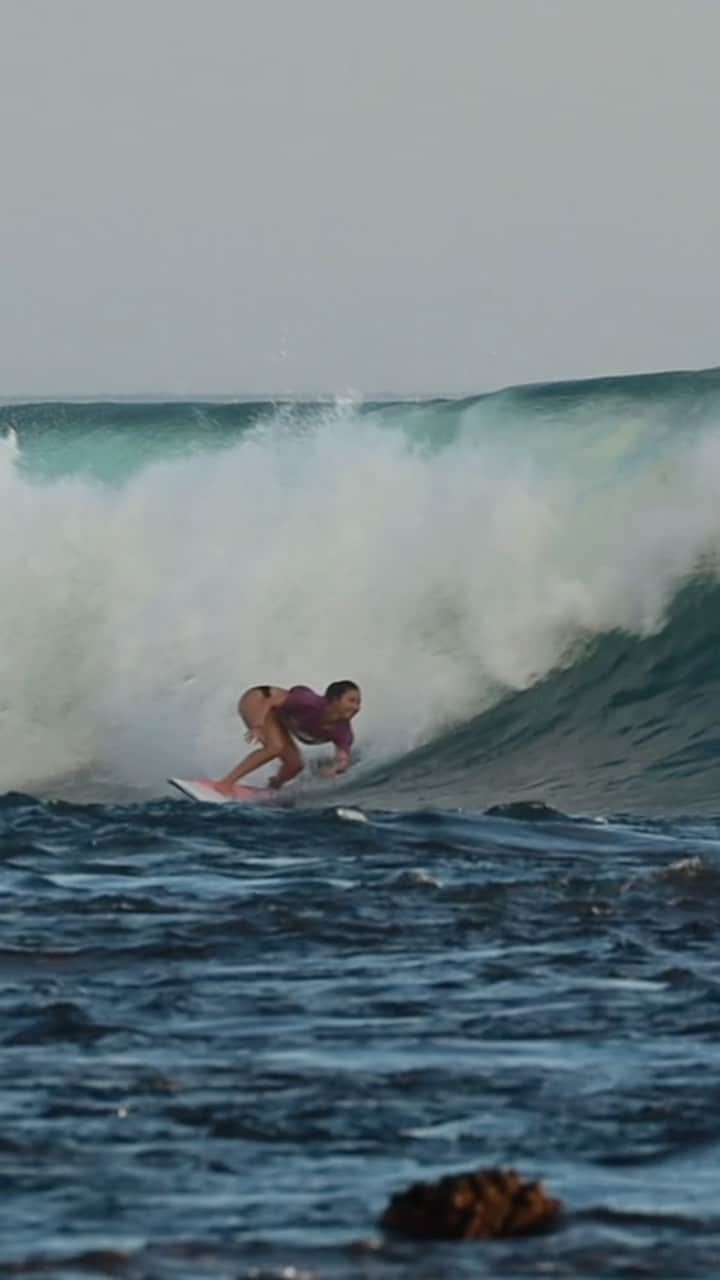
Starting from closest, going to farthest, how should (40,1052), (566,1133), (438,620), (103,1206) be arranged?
(103,1206) < (566,1133) < (40,1052) < (438,620)

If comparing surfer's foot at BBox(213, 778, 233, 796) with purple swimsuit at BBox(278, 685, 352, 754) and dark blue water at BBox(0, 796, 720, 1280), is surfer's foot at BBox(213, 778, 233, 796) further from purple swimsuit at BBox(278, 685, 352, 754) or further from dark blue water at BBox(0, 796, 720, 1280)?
dark blue water at BBox(0, 796, 720, 1280)

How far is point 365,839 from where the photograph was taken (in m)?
14.3

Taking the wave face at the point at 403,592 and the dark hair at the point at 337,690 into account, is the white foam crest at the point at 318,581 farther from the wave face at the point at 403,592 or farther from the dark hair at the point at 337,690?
the dark hair at the point at 337,690

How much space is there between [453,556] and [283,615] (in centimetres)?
145

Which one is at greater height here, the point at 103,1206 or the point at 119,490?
the point at 119,490

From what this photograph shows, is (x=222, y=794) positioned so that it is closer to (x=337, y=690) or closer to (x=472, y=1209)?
(x=337, y=690)

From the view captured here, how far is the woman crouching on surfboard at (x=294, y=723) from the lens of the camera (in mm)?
18859

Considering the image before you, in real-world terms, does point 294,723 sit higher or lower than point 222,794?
higher

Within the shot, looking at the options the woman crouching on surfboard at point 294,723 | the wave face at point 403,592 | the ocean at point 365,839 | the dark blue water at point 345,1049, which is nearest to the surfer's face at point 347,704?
the woman crouching on surfboard at point 294,723

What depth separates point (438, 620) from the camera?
24.6 meters

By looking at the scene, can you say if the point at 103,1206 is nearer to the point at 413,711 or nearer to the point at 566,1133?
the point at 566,1133

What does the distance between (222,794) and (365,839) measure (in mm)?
4237

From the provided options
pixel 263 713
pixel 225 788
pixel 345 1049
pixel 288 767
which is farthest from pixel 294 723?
pixel 345 1049

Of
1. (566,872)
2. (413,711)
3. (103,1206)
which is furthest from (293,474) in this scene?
(103,1206)
